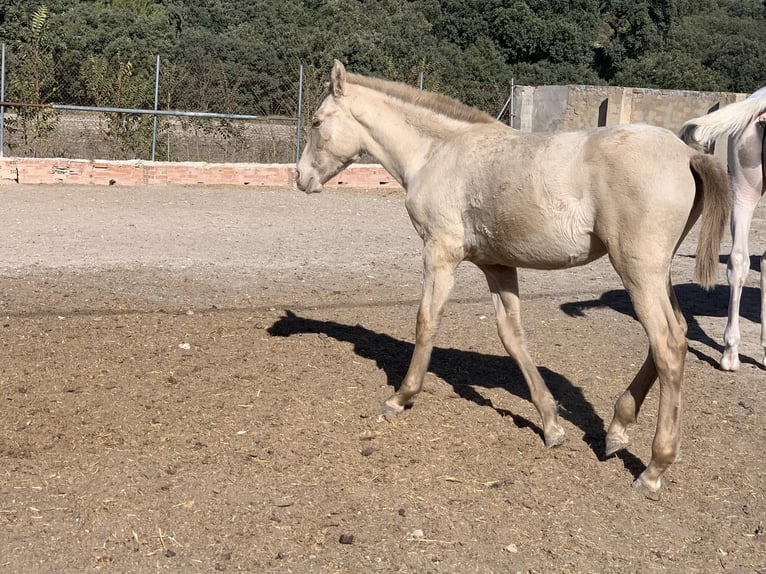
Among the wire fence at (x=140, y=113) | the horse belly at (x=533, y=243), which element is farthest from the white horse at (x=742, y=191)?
the wire fence at (x=140, y=113)

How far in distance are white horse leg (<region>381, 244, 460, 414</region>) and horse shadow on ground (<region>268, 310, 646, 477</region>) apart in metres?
0.54

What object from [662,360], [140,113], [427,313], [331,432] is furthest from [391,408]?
[140,113]

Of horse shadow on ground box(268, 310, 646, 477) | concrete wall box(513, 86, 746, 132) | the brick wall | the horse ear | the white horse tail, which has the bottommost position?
the brick wall

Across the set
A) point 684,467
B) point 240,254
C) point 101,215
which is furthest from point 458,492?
point 101,215

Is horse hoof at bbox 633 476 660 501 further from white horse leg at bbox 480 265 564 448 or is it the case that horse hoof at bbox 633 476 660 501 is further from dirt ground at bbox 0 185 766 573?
white horse leg at bbox 480 265 564 448

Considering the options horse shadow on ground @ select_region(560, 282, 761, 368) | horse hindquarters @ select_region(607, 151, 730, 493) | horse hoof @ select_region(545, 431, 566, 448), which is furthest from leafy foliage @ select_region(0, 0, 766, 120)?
horse hindquarters @ select_region(607, 151, 730, 493)

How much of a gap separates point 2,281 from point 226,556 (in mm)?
5770

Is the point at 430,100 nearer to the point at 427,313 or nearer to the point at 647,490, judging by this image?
the point at 427,313

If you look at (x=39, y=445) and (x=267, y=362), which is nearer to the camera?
(x=39, y=445)

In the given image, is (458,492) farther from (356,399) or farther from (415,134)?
(415,134)

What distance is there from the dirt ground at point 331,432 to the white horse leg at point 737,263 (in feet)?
0.56

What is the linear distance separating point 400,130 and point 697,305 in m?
4.82

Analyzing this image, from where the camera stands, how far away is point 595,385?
6.50 meters

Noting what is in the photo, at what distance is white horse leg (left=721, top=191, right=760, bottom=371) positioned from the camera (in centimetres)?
710
